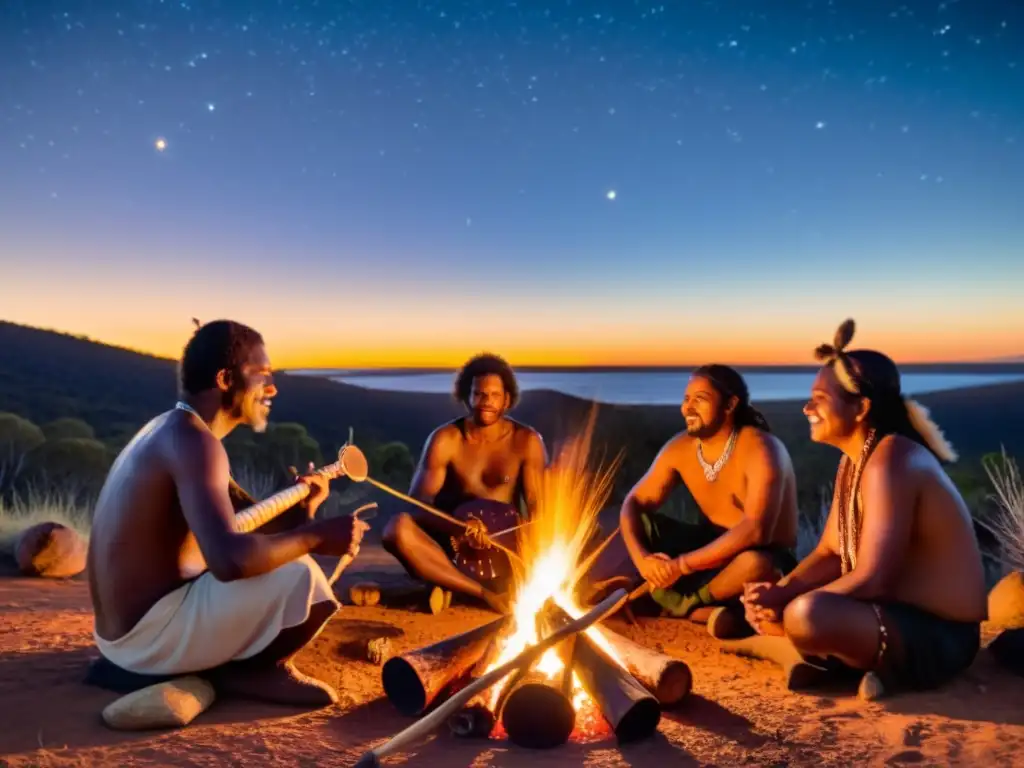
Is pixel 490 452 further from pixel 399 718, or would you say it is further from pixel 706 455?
pixel 399 718

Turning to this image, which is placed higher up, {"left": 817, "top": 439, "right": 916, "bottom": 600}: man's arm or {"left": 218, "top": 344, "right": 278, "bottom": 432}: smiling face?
{"left": 218, "top": 344, "right": 278, "bottom": 432}: smiling face

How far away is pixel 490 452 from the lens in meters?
6.70

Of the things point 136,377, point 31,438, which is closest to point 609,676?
point 31,438

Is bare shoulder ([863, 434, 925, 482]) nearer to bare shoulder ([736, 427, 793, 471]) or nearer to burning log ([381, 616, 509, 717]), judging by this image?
bare shoulder ([736, 427, 793, 471])

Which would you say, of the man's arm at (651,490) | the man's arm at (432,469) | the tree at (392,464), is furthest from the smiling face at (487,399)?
the tree at (392,464)

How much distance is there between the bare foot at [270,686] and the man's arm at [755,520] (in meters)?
2.31

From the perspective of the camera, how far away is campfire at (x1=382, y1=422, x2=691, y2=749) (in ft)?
12.8

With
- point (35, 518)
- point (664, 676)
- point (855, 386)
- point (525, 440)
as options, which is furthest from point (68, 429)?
point (855, 386)

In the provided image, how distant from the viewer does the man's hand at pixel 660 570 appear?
5.59 m

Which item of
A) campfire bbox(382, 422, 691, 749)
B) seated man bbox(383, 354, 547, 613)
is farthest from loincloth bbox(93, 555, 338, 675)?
seated man bbox(383, 354, 547, 613)

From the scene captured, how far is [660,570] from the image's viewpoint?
18.4 feet

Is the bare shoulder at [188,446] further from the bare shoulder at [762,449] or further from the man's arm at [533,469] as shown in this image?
the bare shoulder at [762,449]

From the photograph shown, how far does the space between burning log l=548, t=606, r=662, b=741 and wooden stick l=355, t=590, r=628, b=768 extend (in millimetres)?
163

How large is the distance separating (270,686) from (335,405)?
42.3 metres
